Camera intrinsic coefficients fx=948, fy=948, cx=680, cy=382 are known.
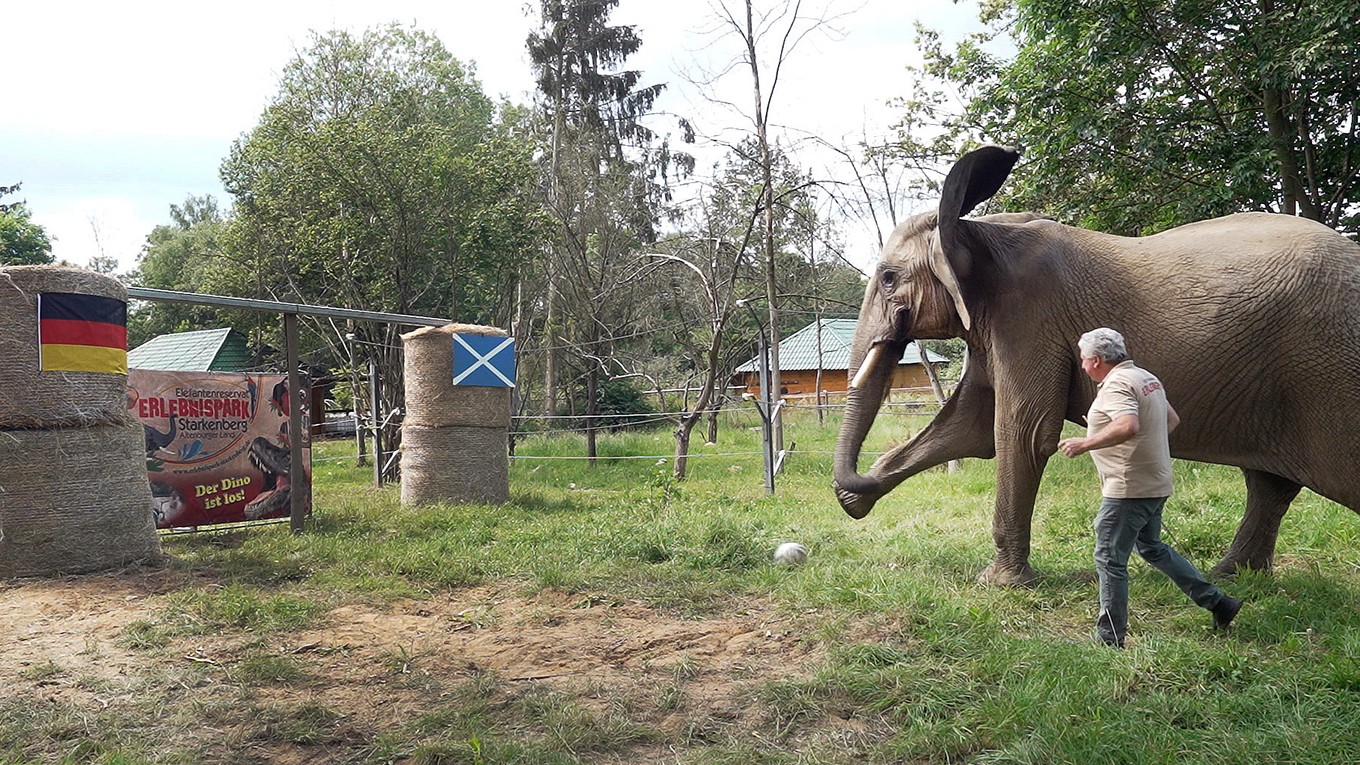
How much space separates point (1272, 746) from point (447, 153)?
16129 mm

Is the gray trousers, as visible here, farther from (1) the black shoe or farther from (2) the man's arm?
(2) the man's arm

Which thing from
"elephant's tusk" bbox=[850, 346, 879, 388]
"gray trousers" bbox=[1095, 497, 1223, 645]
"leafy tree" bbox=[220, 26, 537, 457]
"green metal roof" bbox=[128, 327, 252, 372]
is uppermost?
"leafy tree" bbox=[220, 26, 537, 457]

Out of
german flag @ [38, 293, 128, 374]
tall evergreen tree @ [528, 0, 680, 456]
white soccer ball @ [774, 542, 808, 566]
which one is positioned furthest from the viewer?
tall evergreen tree @ [528, 0, 680, 456]

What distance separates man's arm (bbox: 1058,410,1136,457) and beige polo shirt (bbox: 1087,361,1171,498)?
9 cm

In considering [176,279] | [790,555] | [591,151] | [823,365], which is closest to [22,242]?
[176,279]

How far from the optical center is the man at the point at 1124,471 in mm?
4176

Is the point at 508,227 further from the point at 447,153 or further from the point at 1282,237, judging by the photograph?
the point at 1282,237

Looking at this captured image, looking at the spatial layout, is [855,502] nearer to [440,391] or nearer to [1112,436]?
[1112,436]

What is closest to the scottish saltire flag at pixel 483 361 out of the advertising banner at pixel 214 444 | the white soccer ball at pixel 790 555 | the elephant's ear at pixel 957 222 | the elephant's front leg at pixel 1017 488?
the advertising banner at pixel 214 444

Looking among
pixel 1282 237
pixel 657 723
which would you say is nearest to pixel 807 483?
pixel 1282 237

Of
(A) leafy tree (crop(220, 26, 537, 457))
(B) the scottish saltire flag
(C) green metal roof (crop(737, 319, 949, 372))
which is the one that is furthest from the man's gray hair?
(C) green metal roof (crop(737, 319, 949, 372))

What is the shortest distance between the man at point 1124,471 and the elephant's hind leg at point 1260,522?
56.1 inches

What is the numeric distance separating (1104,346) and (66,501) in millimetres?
6587

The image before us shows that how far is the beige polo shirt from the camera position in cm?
420
